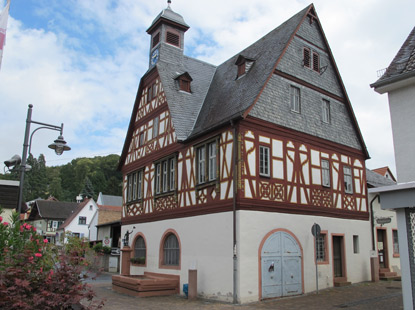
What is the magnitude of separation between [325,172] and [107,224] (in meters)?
21.8

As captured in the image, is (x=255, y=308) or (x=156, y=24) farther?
(x=156, y=24)

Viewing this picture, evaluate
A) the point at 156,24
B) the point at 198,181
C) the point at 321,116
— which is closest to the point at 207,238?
the point at 198,181

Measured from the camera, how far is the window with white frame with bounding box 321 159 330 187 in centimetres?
1901

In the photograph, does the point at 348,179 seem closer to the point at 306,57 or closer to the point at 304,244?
the point at 304,244

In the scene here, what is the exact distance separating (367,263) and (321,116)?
7.76 meters

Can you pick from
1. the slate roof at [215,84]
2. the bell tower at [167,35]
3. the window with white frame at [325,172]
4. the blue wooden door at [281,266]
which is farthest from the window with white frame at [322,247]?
the bell tower at [167,35]

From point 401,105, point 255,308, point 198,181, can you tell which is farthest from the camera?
point 198,181

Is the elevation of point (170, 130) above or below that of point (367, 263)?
above

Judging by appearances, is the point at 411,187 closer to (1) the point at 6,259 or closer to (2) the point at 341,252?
(1) the point at 6,259

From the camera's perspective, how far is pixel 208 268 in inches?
637

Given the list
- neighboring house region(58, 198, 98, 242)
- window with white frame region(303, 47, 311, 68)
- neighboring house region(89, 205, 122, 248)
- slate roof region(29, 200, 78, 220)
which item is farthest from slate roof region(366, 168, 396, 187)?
slate roof region(29, 200, 78, 220)

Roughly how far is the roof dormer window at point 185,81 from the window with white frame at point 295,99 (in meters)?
5.89

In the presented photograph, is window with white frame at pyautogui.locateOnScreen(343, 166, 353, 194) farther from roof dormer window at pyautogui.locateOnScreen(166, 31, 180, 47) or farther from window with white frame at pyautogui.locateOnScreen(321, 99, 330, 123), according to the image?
roof dormer window at pyautogui.locateOnScreen(166, 31, 180, 47)

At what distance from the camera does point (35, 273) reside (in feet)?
24.4
